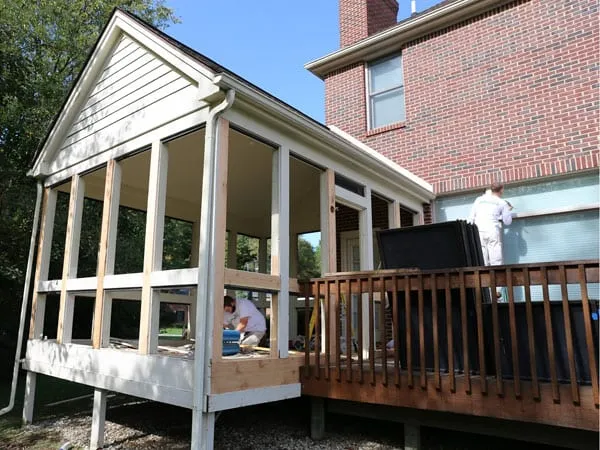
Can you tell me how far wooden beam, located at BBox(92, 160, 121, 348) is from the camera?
195 inches

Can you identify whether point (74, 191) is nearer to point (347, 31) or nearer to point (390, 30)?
point (390, 30)

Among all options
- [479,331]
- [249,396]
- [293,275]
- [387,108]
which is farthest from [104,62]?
[479,331]

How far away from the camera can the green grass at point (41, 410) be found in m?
5.01

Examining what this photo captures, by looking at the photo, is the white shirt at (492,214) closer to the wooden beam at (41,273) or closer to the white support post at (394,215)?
the white support post at (394,215)

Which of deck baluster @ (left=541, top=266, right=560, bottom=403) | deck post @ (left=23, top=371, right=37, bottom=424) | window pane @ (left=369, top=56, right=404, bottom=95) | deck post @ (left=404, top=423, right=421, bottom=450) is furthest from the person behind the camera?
window pane @ (left=369, top=56, right=404, bottom=95)

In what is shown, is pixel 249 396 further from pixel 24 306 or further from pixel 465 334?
pixel 24 306

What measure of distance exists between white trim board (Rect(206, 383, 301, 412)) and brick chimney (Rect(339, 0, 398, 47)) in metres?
7.91

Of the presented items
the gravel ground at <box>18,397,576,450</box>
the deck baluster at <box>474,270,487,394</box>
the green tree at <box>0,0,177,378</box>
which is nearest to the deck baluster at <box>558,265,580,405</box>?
the deck baluster at <box>474,270,487,394</box>

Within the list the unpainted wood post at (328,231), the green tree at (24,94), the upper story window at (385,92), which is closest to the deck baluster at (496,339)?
the unpainted wood post at (328,231)

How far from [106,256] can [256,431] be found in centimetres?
255

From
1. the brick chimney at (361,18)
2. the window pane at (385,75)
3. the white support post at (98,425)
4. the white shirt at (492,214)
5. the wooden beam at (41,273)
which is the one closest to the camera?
the white support post at (98,425)

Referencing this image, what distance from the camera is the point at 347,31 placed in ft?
33.3

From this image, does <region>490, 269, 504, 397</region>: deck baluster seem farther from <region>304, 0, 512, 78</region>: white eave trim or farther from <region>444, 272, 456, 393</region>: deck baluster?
<region>304, 0, 512, 78</region>: white eave trim

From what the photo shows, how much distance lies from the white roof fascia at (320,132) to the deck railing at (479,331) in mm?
1535
